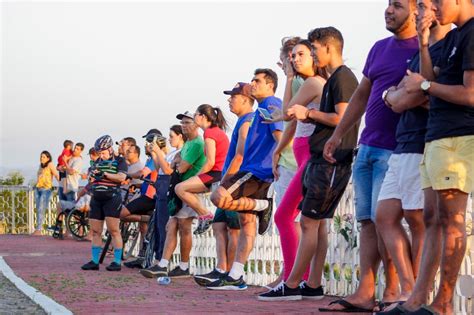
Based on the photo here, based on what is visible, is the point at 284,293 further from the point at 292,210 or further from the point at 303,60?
the point at 303,60

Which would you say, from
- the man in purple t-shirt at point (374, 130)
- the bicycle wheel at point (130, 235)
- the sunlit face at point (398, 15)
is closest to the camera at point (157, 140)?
the bicycle wheel at point (130, 235)

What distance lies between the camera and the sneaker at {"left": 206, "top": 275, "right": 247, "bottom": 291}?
11.7 metres

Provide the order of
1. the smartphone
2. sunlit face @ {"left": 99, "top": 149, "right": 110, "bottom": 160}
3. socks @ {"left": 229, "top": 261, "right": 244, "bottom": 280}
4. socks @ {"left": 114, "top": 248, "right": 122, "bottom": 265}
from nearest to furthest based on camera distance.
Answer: the smartphone
socks @ {"left": 229, "top": 261, "right": 244, "bottom": 280}
socks @ {"left": 114, "top": 248, "right": 122, "bottom": 265}
sunlit face @ {"left": 99, "top": 149, "right": 110, "bottom": 160}

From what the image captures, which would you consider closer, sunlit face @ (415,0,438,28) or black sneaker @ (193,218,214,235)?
sunlit face @ (415,0,438,28)

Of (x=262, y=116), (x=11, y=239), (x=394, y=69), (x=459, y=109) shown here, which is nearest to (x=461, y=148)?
(x=459, y=109)

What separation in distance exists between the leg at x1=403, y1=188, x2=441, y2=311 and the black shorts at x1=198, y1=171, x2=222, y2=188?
21.3 ft

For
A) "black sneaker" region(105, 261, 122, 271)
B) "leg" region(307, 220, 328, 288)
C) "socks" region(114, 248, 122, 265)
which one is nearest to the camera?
"leg" region(307, 220, 328, 288)

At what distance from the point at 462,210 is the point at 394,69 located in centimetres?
163

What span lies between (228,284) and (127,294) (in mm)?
1146

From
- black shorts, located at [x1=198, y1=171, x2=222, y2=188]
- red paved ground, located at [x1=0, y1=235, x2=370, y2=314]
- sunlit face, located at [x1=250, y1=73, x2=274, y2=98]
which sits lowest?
red paved ground, located at [x1=0, y1=235, x2=370, y2=314]

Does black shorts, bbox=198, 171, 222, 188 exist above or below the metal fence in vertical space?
above

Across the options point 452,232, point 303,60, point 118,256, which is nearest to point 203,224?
point 118,256

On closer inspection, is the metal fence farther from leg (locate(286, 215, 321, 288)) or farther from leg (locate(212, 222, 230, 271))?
leg (locate(286, 215, 321, 288))

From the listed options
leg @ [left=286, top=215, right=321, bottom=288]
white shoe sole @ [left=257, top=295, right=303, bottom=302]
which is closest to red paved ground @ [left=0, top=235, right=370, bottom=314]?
white shoe sole @ [left=257, top=295, right=303, bottom=302]
